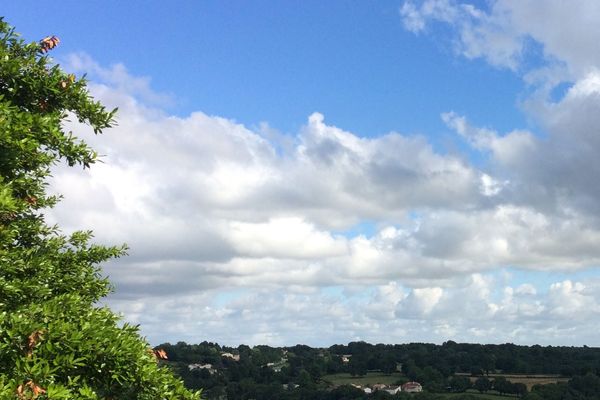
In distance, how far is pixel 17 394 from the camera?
1173 centimetres

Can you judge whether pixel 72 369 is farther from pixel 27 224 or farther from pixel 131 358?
pixel 27 224

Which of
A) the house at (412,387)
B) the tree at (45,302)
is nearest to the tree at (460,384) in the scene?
the house at (412,387)

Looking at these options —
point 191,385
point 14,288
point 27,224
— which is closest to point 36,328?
point 14,288

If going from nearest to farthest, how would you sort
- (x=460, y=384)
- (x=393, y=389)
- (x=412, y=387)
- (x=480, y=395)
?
(x=480, y=395)
(x=393, y=389)
(x=460, y=384)
(x=412, y=387)

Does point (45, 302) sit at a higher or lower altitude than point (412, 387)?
higher

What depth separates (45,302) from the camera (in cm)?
1433

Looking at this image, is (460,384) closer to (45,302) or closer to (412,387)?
(412,387)

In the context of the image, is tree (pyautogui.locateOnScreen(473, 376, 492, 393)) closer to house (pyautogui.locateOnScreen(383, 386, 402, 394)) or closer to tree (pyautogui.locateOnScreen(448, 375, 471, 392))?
tree (pyautogui.locateOnScreen(448, 375, 471, 392))

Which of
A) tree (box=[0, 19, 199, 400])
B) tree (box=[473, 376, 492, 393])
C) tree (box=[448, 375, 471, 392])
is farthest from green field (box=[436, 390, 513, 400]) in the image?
tree (box=[0, 19, 199, 400])

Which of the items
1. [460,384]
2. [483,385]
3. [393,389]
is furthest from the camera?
[460,384]

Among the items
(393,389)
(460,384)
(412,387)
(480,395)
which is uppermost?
(460,384)

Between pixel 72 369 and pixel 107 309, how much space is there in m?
5.66

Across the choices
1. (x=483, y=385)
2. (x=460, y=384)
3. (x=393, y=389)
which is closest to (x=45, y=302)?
(x=393, y=389)

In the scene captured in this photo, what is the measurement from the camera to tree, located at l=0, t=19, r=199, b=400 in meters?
12.7
